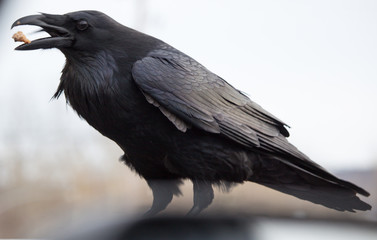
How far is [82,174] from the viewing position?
2.81m

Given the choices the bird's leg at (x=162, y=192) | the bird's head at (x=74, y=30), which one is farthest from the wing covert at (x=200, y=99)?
the bird's leg at (x=162, y=192)

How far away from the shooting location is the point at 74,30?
1.30m

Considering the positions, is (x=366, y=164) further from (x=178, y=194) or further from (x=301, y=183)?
(x=178, y=194)

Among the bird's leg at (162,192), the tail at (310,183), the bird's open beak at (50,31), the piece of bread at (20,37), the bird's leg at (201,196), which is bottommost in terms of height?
the bird's leg at (162,192)

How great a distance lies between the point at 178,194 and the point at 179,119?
0.93 ft

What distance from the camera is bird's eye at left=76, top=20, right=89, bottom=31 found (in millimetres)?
1297

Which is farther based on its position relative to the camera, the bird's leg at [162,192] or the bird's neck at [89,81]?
the bird's leg at [162,192]

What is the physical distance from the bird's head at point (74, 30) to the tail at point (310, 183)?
1.92 ft

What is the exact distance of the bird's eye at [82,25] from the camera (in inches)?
51.1

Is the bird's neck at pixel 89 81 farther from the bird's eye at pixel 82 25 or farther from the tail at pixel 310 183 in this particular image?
the tail at pixel 310 183

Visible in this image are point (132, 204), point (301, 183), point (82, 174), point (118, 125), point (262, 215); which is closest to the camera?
point (118, 125)

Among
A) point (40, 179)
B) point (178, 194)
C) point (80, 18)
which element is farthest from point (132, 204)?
point (40, 179)

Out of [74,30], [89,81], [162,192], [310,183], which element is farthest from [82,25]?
[310,183]

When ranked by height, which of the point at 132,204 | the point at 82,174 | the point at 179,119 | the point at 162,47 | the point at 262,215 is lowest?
the point at 82,174
